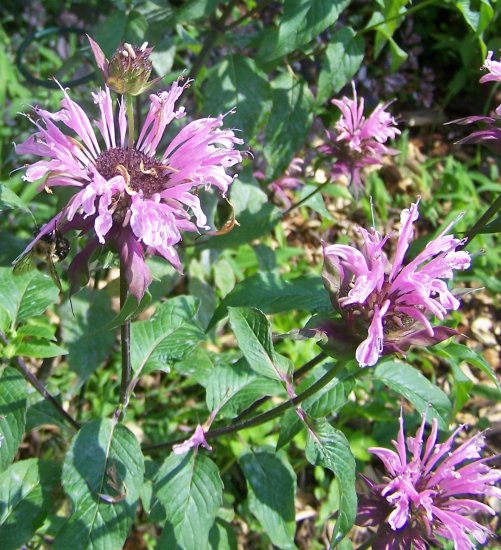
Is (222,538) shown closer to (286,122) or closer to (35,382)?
(35,382)

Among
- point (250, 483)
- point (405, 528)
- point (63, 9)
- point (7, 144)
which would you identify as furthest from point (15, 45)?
point (405, 528)

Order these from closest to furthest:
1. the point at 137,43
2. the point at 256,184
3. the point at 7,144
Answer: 1. the point at 137,43
2. the point at 256,184
3. the point at 7,144

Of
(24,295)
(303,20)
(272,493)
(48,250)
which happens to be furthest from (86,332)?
(303,20)

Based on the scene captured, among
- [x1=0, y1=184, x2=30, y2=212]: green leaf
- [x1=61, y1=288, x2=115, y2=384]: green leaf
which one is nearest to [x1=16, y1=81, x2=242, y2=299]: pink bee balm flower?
[x1=0, y1=184, x2=30, y2=212]: green leaf

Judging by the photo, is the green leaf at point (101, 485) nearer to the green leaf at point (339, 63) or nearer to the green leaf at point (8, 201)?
the green leaf at point (8, 201)

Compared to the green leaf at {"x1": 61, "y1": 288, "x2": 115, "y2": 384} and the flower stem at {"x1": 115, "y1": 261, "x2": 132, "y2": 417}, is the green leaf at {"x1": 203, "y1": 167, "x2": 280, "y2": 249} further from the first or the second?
the flower stem at {"x1": 115, "y1": 261, "x2": 132, "y2": 417}

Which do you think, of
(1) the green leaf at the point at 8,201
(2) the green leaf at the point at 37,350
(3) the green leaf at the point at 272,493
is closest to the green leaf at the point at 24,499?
(2) the green leaf at the point at 37,350

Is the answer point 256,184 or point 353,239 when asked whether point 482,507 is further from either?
point 353,239
